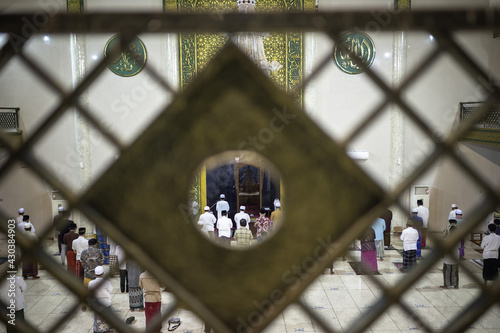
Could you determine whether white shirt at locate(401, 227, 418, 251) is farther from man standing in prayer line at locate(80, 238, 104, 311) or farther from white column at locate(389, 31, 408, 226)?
man standing in prayer line at locate(80, 238, 104, 311)

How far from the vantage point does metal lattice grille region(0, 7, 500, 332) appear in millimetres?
843

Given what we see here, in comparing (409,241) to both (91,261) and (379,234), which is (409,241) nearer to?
(379,234)

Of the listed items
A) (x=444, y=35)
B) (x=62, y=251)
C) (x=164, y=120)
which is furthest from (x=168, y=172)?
(x=62, y=251)

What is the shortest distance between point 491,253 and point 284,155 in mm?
7610

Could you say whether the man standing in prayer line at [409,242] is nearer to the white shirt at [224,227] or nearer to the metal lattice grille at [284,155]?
the white shirt at [224,227]

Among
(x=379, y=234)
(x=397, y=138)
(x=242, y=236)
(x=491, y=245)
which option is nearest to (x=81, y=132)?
(x=242, y=236)

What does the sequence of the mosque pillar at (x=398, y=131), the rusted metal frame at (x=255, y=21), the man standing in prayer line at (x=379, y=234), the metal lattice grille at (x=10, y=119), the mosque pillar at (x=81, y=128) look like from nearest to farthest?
the rusted metal frame at (x=255, y=21) → the man standing in prayer line at (x=379, y=234) → the metal lattice grille at (x=10, y=119) → the mosque pillar at (x=81, y=128) → the mosque pillar at (x=398, y=131)

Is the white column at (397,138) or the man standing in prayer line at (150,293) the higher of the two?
the white column at (397,138)

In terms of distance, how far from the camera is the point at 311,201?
91 cm

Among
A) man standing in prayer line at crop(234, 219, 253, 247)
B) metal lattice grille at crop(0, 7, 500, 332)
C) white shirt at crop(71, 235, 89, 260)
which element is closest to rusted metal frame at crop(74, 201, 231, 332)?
metal lattice grille at crop(0, 7, 500, 332)

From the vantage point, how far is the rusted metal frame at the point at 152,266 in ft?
2.99

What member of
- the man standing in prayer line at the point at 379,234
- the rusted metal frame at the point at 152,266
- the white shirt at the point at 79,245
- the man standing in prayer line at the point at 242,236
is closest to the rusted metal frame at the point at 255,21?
the rusted metal frame at the point at 152,266

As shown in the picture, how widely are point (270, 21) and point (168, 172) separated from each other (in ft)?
1.26

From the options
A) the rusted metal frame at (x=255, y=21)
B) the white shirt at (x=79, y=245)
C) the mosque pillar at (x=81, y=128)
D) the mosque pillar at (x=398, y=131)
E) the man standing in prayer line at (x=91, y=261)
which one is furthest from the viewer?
the mosque pillar at (x=398, y=131)
